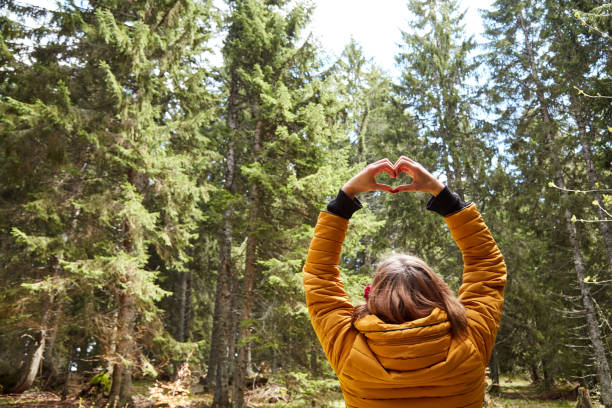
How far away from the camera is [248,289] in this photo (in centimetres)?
1016

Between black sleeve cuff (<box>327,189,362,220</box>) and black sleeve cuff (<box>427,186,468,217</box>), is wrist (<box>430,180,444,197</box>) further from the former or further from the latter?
black sleeve cuff (<box>327,189,362,220</box>)

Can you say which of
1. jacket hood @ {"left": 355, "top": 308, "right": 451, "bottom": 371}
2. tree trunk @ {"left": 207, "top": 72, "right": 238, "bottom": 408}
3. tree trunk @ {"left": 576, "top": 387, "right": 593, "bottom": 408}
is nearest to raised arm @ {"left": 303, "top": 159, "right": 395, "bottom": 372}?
jacket hood @ {"left": 355, "top": 308, "right": 451, "bottom": 371}

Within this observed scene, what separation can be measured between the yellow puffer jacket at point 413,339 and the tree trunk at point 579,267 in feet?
33.2

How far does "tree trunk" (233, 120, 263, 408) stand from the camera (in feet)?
31.5

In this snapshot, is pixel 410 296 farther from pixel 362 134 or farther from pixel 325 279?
pixel 362 134

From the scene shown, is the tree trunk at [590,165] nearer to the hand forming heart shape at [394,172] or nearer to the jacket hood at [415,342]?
the hand forming heart shape at [394,172]

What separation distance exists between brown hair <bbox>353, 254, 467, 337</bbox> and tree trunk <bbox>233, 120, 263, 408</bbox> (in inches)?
327

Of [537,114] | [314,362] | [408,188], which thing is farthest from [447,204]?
[537,114]

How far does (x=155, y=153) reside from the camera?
964 cm

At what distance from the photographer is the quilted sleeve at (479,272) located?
145 centimetres

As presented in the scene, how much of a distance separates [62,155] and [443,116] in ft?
43.4

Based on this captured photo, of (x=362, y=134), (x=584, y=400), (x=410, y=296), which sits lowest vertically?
(x=584, y=400)

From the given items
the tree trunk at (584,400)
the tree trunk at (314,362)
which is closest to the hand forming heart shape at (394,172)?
the tree trunk at (314,362)

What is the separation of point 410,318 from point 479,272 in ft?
1.40
